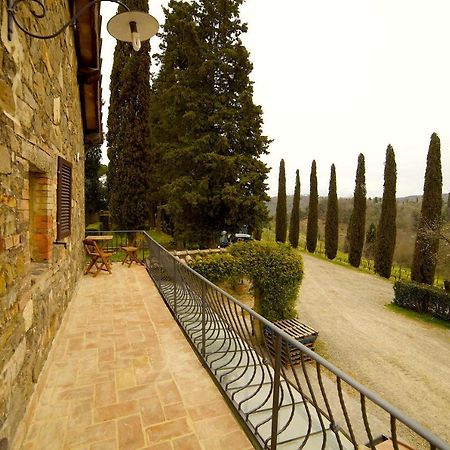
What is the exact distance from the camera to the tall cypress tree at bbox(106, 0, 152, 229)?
15430mm

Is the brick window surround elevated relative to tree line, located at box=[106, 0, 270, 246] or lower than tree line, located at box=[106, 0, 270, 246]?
lower

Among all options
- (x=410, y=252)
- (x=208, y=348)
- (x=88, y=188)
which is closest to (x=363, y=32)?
(x=208, y=348)

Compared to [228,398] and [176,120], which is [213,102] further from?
[228,398]

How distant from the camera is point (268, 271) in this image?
339 inches

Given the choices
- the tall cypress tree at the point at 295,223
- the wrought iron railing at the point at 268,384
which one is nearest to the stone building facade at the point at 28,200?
the wrought iron railing at the point at 268,384

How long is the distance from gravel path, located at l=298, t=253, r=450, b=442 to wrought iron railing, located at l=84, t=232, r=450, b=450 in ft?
3.08

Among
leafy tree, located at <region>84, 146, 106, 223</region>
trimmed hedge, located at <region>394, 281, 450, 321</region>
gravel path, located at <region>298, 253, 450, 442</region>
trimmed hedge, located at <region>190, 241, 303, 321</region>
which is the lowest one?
gravel path, located at <region>298, 253, 450, 442</region>

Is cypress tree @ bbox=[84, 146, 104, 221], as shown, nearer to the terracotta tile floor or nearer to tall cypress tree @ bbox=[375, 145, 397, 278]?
the terracotta tile floor

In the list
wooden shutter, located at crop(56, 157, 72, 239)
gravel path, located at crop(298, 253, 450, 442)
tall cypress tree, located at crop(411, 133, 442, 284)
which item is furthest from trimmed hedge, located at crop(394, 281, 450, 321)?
wooden shutter, located at crop(56, 157, 72, 239)

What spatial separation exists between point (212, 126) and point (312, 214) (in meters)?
14.4

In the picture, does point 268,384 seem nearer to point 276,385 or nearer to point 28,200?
point 276,385

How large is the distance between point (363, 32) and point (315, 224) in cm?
1807

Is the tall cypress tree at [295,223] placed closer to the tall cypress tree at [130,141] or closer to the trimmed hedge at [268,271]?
the tall cypress tree at [130,141]

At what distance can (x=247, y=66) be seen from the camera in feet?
40.5
